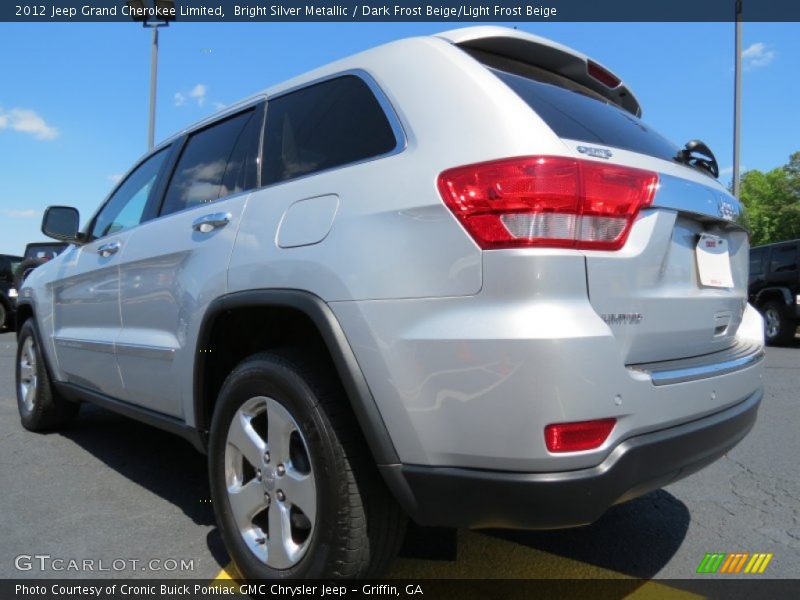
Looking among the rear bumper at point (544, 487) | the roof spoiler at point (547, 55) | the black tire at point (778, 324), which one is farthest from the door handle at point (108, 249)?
the black tire at point (778, 324)

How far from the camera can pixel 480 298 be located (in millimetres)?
1641

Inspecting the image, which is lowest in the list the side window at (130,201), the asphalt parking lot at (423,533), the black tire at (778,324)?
the black tire at (778,324)

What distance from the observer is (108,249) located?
11.3ft

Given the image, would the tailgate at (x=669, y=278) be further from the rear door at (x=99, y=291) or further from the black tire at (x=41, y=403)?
the black tire at (x=41, y=403)

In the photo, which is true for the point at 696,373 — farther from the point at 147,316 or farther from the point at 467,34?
the point at 147,316

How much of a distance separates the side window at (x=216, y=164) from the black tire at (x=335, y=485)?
0.95 meters

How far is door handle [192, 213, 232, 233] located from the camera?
248cm

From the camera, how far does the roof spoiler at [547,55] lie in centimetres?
213

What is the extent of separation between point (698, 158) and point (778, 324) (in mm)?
10217

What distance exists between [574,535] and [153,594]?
68.5 inches

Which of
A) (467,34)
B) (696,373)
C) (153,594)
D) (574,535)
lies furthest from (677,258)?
(153,594)

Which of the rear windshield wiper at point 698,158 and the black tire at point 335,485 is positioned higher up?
the rear windshield wiper at point 698,158

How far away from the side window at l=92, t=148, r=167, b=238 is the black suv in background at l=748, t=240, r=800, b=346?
10442 mm

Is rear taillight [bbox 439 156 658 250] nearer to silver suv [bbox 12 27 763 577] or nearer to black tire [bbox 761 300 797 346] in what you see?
silver suv [bbox 12 27 763 577]
